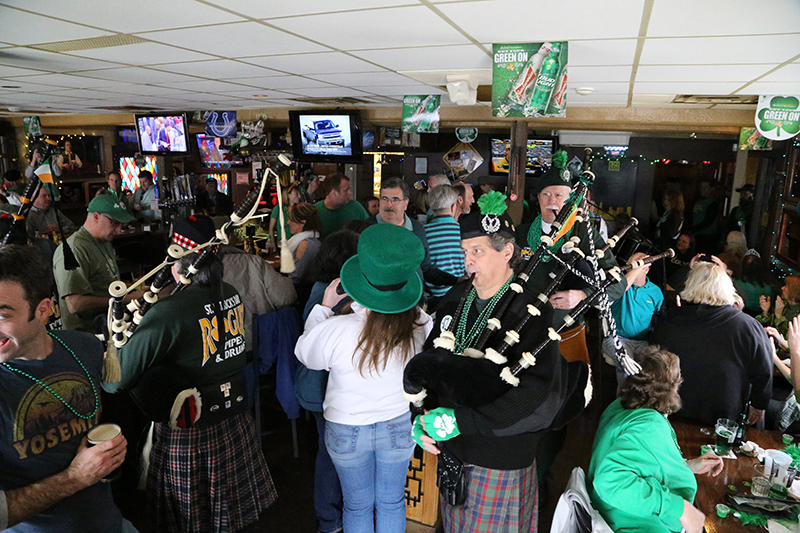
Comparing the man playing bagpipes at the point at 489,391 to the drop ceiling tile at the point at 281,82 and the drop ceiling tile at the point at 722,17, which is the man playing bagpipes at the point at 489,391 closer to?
the drop ceiling tile at the point at 722,17

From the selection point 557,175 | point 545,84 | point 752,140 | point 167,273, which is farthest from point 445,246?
point 752,140

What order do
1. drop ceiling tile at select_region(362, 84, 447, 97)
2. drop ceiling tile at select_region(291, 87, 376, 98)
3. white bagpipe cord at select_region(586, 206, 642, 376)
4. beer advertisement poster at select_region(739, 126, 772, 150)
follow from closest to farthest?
1. white bagpipe cord at select_region(586, 206, 642, 376)
2. drop ceiling tile at select_region(362, 84, 447, 97)
3. drop ceiling tile at select_region(291, 87, 376, 98)
4. beer advertisement poster at select_region(739, 126, 772, 150)

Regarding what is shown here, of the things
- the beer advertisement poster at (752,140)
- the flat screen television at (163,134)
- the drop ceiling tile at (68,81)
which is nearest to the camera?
the drop ceiling tile at (68,81)

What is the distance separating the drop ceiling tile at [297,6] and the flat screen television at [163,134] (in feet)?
18.7

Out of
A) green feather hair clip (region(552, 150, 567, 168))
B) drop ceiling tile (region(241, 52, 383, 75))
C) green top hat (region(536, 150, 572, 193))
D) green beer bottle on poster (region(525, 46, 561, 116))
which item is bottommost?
green top hat (region(536, 150, 572, 193))

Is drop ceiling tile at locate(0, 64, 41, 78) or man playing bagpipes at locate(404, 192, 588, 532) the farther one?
drop ceiling tile at locate(0, 64, 41, 78)

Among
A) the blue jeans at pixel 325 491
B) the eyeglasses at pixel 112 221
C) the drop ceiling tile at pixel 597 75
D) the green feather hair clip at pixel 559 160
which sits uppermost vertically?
the drop ceiling tile at pixel 597 75

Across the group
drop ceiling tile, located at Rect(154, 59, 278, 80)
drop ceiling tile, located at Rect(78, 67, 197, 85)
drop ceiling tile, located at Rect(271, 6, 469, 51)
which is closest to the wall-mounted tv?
drop ceiling tile, located at Rect(78, 67, 197, 85)

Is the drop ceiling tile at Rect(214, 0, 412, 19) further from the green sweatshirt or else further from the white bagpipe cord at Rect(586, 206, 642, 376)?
the green sweatshirt

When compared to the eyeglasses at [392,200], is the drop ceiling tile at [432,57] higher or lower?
higher

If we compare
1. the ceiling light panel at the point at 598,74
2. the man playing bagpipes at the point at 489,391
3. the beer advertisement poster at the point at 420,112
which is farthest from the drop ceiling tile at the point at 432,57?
the beer advertisement poster at the point at 420,112

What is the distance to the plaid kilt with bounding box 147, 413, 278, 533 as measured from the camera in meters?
2.41

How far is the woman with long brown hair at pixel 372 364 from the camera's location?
2.25m

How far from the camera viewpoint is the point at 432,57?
3.20 meters
